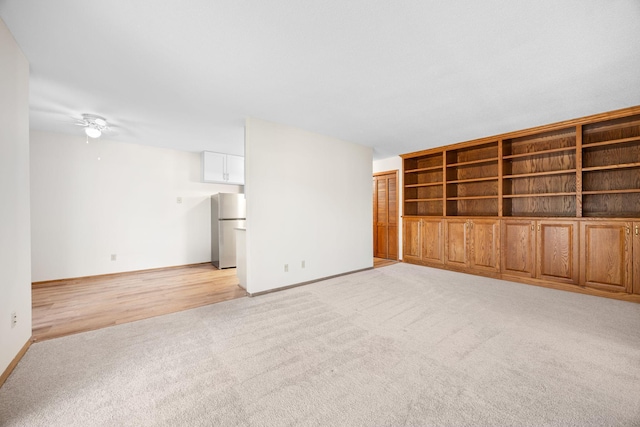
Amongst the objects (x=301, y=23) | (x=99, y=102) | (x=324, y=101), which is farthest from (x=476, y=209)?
(x=99, y=102)

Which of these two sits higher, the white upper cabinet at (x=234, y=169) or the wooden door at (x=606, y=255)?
the white upper cabinet at (x=234, y=169)

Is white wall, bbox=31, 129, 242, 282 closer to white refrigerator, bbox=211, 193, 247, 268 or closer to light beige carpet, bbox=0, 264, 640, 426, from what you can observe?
white refrigerator, bbox=211, 193, 247, 268

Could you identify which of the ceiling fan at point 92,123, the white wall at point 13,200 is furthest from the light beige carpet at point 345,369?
the ceiling fan at point 92,123

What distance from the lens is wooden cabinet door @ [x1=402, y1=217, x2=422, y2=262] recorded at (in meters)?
5.33

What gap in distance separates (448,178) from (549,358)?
372cm

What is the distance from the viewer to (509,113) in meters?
3.29

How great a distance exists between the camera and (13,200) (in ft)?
Result: 6.06

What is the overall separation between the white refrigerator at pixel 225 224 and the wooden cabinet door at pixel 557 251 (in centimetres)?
539

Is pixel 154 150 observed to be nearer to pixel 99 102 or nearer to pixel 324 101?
pixel 99 102

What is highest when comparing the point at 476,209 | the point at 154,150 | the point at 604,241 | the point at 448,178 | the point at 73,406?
the point at 154,150

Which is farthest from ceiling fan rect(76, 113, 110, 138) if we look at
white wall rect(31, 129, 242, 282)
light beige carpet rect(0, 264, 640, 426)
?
light beige carpet rect(0, 264, 640, 426)

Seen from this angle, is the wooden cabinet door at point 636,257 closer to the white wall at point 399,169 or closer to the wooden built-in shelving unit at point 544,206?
the wooden built-in shelving unit at point 544,206

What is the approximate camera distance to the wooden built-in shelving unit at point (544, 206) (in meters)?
3.28

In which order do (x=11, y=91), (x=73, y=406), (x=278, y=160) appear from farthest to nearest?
1. (x=278, y=160)
2. (x=11, y=91)
3. (x=73, y=406)
